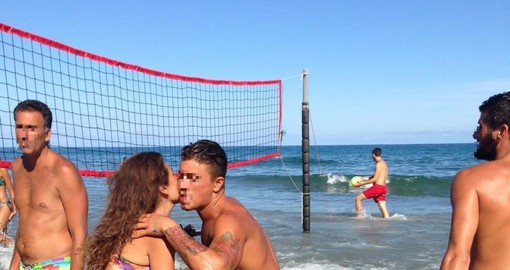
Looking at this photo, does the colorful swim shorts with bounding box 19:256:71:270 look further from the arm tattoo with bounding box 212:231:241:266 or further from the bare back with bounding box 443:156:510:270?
the bare back with bounding box 443:156:510:270

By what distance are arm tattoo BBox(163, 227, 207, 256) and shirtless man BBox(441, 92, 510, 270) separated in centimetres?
114

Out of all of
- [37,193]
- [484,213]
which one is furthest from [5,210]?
[484,213]

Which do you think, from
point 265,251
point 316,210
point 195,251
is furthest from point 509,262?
point 316,210

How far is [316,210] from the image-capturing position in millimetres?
15172

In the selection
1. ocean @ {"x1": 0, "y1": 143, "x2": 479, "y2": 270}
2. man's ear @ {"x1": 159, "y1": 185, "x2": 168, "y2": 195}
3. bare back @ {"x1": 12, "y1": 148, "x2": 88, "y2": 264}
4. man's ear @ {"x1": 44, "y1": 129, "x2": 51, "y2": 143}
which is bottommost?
ocean @ {"x1": 0, "y1": 143, "x2": 479, "y2": 270}

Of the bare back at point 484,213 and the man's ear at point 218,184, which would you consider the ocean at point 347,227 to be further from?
the man's ear at point 218,184

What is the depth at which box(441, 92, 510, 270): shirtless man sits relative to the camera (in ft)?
8.98

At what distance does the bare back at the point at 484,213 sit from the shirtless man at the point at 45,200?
6.63 ft

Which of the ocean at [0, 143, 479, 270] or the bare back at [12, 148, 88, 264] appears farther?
the ocean at [0, 143, 479, 270]

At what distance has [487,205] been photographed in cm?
276

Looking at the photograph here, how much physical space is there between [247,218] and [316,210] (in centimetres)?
1282

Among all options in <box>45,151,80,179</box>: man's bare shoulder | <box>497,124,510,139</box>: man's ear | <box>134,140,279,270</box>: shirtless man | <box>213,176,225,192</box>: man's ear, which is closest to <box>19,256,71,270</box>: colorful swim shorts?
<box>45,151,80,179</box>: man's bare shoulder

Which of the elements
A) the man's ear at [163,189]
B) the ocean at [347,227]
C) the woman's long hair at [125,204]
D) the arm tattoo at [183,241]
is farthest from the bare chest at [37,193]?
the ocean at [347,227]

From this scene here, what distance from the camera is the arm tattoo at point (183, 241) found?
240 centimetres
